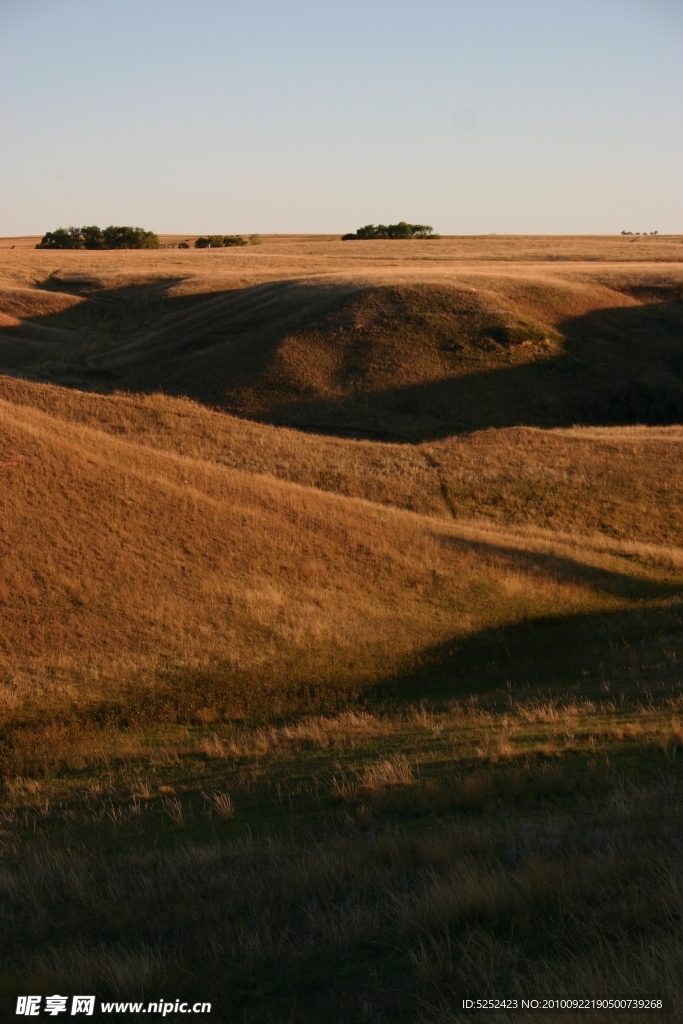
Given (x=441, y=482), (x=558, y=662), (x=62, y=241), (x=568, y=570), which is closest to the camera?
(x=558, y=662)

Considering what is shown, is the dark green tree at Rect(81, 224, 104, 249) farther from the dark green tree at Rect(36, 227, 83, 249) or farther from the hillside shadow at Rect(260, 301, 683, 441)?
the hillside shadow at Rect(260, 301, 683, 441)

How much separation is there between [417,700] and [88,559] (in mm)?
7609

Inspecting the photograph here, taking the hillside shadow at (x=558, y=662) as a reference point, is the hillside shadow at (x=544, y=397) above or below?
above

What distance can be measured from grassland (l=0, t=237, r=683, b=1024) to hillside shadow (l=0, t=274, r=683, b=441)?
0.73m

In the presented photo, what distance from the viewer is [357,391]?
174ft

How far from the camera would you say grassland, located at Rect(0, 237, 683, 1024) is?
5.79 m

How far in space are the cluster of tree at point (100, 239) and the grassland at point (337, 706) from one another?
9931 cm

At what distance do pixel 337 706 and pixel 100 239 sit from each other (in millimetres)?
138401

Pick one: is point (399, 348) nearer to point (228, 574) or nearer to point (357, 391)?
point (357, 391)

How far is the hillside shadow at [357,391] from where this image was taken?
5091 centimetres

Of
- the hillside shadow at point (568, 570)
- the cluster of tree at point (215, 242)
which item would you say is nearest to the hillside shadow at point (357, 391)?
the hillside shadow at point (568, 570)

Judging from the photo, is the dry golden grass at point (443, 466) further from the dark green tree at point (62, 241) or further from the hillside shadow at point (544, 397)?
the dark green tree at point (62, 241)

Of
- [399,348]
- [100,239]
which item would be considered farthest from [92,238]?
[399,348]

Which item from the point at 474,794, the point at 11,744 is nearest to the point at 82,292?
the point at 11,744
